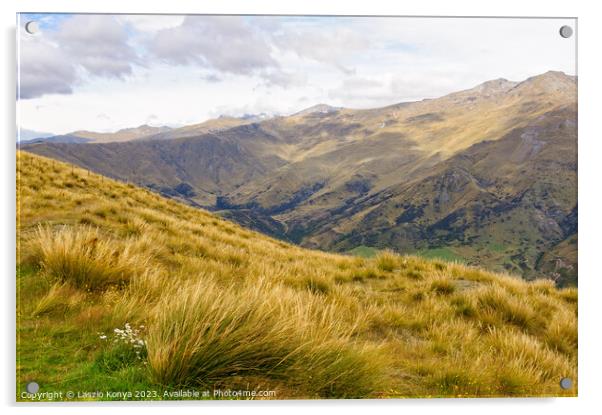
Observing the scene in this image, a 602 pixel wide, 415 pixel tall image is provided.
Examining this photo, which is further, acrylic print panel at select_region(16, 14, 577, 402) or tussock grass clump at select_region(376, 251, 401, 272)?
tussock grass clump at select_region(376, 251, 401, 272)

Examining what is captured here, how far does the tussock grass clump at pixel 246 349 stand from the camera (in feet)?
11.5

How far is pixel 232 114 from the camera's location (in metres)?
8.08

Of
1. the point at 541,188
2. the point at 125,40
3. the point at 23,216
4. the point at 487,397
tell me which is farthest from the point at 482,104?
the point at 23,216

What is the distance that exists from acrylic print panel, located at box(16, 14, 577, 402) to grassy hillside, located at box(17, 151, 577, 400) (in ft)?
0.07

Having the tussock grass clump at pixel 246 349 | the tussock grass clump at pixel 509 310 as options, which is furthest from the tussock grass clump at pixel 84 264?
the tussock grass clump at pixel 509 310

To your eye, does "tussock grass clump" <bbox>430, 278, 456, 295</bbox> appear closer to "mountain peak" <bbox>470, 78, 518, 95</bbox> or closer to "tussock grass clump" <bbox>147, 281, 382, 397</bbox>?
"tussock grass clump" <bbox>147, 281, 382, 397</bbox>

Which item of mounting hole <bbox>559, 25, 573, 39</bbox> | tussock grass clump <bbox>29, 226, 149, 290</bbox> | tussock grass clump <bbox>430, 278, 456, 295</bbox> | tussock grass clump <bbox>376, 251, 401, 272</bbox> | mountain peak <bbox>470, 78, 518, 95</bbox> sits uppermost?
mounting hole <bbox>559, 25, 573, 39</bbox>

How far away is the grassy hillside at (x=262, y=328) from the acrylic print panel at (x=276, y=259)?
22 millimetres

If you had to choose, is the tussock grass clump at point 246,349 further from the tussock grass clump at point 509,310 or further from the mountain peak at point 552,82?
the mountain peak at point 552,82

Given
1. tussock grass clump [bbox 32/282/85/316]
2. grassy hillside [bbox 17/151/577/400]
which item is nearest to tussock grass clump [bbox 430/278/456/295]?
grassy hillside [bbox 17/151/577/400]

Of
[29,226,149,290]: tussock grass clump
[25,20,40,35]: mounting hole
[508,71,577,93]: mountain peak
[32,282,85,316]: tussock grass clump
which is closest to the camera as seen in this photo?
[32,282,85,316]: tussock grass clump

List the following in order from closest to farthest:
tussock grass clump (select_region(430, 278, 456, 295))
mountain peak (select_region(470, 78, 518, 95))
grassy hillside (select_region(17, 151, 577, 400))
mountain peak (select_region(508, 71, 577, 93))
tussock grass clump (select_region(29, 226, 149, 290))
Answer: grassy hillside (select_region(17, 151, 577, 400)) → tussock grass clump (select_region(29, 226, 149, 290)) → mountain peak (select_region(508, 71, 577, 93)) → tussock grass clump (select_region(430, 278, 456, 295)) → mountain peak (select_region(470, 78, 518, 95))

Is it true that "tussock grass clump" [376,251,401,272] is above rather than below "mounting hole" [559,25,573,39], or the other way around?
below

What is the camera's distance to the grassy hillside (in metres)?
3.62
